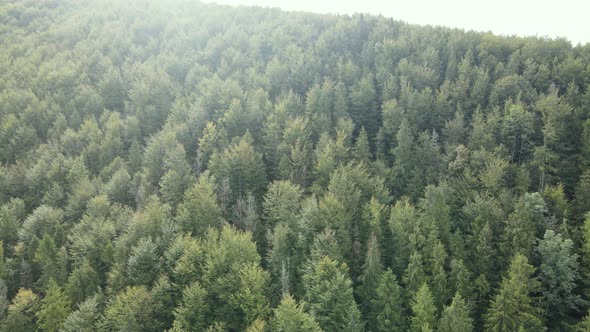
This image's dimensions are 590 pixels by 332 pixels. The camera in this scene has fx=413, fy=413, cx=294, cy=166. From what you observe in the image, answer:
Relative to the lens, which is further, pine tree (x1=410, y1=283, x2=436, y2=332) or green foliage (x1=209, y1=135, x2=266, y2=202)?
green foliage (x1=209, y1=135, x2=266, y2=202)

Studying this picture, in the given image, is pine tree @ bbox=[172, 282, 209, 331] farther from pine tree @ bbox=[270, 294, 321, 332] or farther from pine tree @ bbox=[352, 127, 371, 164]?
pine tree @ bbox=[352, 127, 371, 164]

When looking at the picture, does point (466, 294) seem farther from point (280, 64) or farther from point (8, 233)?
point (280, 64)

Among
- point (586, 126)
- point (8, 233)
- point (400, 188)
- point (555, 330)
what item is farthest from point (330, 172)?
point (8, 233)

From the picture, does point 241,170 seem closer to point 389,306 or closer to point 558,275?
point 389,306

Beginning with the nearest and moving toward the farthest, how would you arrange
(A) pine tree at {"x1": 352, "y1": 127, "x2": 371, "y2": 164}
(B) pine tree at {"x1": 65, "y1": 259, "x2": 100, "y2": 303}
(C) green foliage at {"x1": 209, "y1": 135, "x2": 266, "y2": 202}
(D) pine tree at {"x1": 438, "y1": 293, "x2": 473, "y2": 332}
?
(D) pine tree at {"x1": 438, "y1": 293, "x2": 473, "y2": 332}, (B) pine tree at {"x1": 65, "y1": 259, "x2": 100, "y2": 303}, (C) green foliage at {"x1": 209, "y1": 135, "x2": 266, "y2": 202}, (A) pine tree at {"x1": 352, "y1": 127, "x2": 371, "y2": 164}

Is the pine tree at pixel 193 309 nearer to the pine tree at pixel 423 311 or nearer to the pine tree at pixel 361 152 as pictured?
the pine tree at pixel 423 311

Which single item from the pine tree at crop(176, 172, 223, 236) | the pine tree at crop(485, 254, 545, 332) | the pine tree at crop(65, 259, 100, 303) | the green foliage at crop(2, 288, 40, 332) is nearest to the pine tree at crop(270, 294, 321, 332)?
the pine tree at crop(176, 172, 223, 236)
